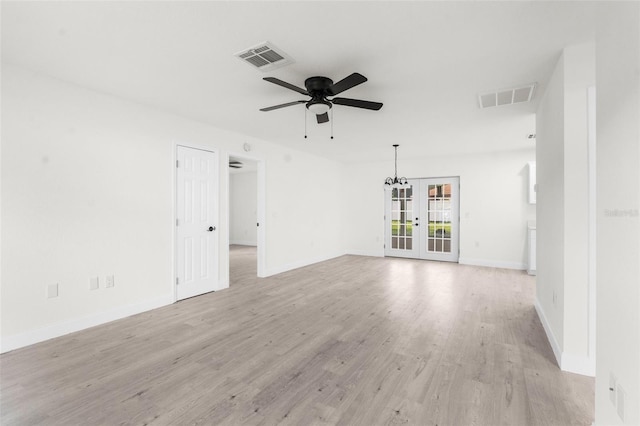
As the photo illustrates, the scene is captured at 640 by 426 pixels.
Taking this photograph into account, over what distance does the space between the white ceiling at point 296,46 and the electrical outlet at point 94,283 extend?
2.12 meters

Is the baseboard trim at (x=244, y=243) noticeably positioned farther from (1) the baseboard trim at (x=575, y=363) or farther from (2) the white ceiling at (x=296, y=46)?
(1) the baseboard trim at (x=575, y=363)

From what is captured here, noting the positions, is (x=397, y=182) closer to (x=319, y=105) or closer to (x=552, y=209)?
(x=552, y=209)

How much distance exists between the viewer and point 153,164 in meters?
3.96

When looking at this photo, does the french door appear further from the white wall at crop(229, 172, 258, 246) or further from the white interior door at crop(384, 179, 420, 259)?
the white wall at crop(229, 172, 258, 246)

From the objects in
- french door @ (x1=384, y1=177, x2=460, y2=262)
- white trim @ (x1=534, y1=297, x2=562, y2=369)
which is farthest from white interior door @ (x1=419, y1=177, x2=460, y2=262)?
white trim @ (x1=534, y1=297, x2=562, y2=369)

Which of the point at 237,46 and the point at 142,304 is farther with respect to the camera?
the point at 142,304

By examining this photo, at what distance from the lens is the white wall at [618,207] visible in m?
1.26

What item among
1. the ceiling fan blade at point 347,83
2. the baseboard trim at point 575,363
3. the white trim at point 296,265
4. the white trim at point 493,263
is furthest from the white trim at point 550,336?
the white trim at point 296,265

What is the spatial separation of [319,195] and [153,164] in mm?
4344

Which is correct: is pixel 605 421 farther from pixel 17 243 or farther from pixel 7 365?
pixel 17 243

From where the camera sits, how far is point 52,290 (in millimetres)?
3061

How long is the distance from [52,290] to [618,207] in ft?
14.8

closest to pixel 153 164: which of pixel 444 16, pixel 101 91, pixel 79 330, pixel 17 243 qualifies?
pixel 101 91

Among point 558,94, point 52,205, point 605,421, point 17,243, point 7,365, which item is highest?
point 558,94
